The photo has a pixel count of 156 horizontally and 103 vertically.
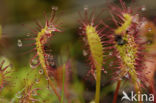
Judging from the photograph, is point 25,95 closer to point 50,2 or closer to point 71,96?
point 71,96

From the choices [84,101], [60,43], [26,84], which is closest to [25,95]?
[26,84]

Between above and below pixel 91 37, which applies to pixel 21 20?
above

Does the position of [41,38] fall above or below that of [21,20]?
below

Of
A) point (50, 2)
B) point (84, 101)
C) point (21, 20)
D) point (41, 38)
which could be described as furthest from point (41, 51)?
point (21, 20)

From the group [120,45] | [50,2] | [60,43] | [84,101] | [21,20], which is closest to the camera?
[120,45]

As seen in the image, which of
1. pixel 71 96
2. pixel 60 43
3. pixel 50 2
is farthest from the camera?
pixel 50 2

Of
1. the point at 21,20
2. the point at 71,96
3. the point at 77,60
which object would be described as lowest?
the point at 71,96

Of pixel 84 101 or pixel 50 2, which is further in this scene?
pixel 50 2

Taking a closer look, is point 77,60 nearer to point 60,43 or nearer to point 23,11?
point 60,43

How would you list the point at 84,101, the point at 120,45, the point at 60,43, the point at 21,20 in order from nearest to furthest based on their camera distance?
1. the point at 120,45
2. the point at 84,101
3. the point at 60,43
4. the point at 21,20
